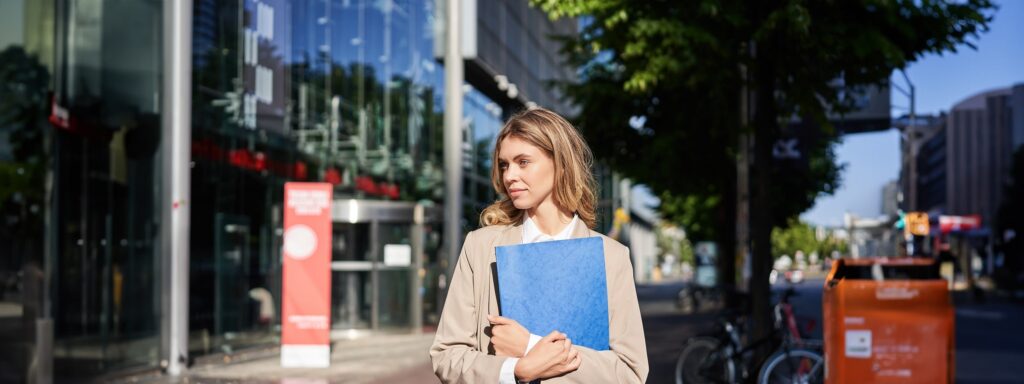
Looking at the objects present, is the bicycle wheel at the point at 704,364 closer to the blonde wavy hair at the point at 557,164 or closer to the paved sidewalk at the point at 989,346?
the paved sidewalk at the point at 989,346

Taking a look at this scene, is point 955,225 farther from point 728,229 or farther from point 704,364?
point 704,364

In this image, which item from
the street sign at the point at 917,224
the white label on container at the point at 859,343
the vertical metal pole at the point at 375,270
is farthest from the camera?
the street sign at the point at 917,224

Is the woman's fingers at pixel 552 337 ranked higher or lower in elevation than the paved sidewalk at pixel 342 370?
higher

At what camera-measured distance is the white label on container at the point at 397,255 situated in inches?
863

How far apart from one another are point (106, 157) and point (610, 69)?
1045 centimetres

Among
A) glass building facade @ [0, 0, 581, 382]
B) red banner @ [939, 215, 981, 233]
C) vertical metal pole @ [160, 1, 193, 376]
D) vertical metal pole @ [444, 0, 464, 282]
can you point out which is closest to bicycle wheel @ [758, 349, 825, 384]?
glass building facade @ [0, 0, 581, 382]

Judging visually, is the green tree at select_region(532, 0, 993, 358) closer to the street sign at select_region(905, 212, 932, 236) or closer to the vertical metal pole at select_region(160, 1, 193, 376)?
the vertical metal pole at select_region(160, 1, 193, 376)

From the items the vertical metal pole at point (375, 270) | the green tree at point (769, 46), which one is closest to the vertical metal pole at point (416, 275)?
the vertical metal pole at point (375, 270)

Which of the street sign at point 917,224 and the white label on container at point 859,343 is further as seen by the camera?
the street sign at point 917,224

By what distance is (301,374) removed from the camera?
13602 millimetres

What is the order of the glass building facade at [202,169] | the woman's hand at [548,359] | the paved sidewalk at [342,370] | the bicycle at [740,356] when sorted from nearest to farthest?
the woman's hand at [548,359]
the bicycle at [740,356]
the glass building facade at [202,169]
the paved sidewalk at [342,370]

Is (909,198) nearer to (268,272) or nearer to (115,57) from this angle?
(268,272)

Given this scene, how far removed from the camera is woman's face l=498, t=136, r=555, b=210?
9.05 ft

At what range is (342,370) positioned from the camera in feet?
46.6
